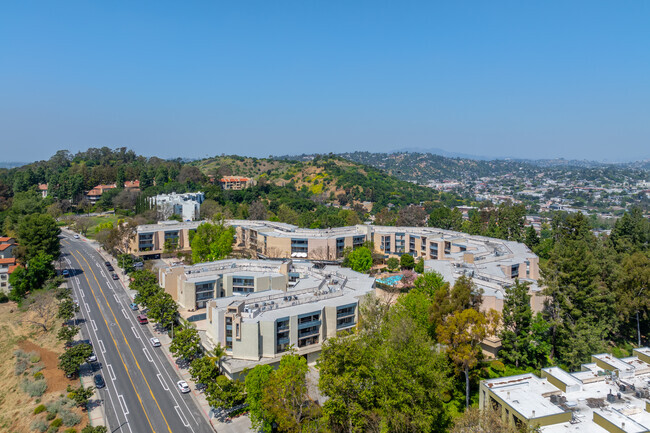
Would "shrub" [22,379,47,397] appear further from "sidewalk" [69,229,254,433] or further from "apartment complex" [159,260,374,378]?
"apartment complex" [159,260,374,378]

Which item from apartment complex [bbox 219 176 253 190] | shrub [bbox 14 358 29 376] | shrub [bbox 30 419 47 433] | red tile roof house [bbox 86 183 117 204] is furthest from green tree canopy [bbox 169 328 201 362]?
apartment complex [bbox 219 176 253 190]

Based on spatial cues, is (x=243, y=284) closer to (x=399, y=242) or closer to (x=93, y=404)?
(x=93, y=404)

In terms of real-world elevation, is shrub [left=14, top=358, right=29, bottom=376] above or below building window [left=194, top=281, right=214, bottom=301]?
below

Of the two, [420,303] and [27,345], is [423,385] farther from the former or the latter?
[27,345]

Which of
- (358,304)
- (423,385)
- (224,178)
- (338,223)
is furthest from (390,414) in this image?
(224,178)

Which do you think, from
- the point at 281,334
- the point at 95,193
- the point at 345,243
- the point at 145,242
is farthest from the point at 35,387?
the point at 95,193

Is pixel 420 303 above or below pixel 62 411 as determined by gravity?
above
